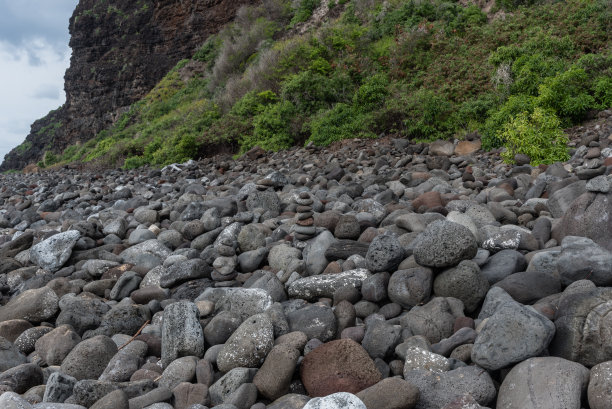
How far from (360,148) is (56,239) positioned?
6.23 m

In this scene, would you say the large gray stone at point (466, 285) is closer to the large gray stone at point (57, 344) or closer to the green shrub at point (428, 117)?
the large gray stone at point (57, 344)

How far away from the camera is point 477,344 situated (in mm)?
1937

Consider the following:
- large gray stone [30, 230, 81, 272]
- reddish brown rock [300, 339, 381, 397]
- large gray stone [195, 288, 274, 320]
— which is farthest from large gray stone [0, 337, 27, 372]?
reddish brown rock [300, 339, 381, 397]

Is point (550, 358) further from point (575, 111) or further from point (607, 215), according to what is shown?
point (575, 111)

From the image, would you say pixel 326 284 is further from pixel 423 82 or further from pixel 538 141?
pixel 423 82

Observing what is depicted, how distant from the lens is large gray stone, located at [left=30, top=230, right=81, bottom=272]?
447 centimetres

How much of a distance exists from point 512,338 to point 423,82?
414 inches

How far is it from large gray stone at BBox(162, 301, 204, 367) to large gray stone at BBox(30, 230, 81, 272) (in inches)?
94.6

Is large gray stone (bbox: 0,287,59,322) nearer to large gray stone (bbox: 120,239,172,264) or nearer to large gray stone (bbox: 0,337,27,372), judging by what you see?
large gray stone (bbox: 0,337,27,372)

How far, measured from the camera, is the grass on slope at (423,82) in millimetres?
8094

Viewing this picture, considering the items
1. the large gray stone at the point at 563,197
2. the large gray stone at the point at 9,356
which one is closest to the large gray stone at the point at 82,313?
the large gray stone at the point at 9,356

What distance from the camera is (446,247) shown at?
2.62 m

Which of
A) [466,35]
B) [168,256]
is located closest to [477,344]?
[168,256]

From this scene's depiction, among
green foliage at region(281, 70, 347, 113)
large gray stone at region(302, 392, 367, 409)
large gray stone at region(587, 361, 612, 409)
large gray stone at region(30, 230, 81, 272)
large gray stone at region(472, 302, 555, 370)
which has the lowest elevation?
large gray stone at region(587, 361, 612, 409)
